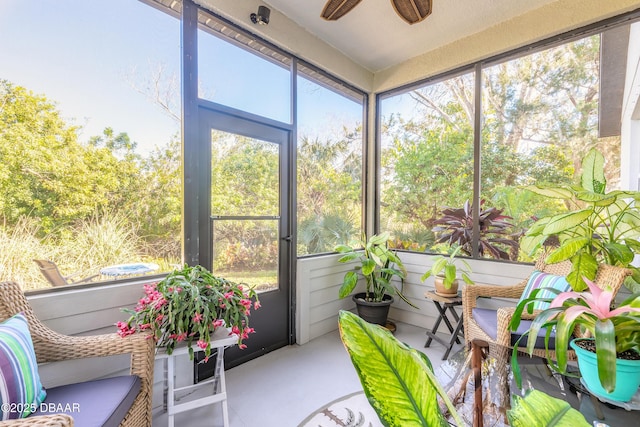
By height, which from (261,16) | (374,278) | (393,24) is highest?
(393,24)

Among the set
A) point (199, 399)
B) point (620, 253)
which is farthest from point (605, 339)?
point (199, 399)

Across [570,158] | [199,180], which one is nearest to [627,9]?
[570,158]

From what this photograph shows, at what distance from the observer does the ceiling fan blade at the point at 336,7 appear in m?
1.84

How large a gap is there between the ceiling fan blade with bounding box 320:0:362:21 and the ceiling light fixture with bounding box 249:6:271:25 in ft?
2.02

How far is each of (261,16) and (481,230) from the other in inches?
108

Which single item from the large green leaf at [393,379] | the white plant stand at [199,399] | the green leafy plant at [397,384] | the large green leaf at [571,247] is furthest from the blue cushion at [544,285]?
the white plant stand at [199,399]

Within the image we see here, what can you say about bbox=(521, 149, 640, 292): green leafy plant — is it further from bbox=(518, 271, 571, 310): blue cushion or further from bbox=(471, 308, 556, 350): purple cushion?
bbox=(471, 308, 556, 350): purple cushion

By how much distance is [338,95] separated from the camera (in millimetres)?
3363

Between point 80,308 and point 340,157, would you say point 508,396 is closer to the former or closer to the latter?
point 80,308

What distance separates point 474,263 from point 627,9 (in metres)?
2.26

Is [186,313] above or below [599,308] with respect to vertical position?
below

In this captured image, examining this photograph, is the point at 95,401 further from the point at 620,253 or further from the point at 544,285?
the point at 620,253

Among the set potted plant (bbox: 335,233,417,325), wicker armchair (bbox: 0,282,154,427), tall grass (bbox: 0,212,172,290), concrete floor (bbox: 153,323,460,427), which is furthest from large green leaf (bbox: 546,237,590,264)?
tall grass (bbox: 0,212,172,290)

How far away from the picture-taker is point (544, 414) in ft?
1.62
